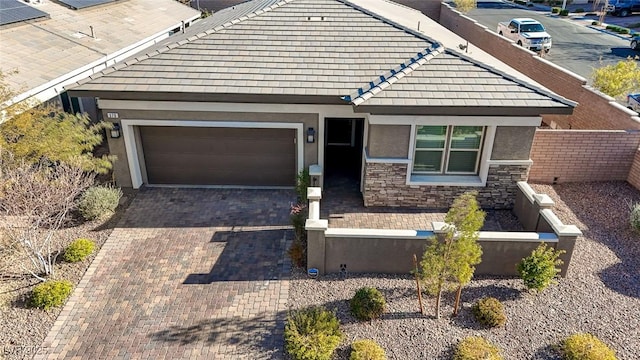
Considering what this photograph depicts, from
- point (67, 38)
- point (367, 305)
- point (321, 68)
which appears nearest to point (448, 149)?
point (321, 68)

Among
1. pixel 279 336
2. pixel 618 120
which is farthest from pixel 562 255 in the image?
pixel 618 120

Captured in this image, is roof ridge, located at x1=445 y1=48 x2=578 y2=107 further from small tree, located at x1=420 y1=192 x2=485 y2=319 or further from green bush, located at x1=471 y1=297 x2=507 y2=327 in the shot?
green bush, located at x1=471 y1=297 x2=507 y2=327

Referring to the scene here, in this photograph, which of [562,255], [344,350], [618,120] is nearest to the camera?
[344,350]

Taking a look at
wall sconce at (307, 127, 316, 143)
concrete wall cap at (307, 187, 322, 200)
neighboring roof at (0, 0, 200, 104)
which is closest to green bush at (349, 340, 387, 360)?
concrete wall cap at (307, 187, 322, 200)

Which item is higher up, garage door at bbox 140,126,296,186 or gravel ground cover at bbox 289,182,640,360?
garage door at bbox 140,126,296,186

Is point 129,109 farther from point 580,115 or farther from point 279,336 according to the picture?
point 580,115

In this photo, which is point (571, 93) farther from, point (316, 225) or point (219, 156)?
point (219, 156)
